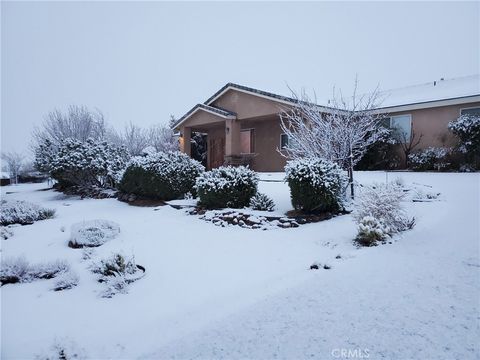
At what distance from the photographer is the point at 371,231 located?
16.6 ft

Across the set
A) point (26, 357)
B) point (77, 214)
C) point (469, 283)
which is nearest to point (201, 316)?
point (26, 357)

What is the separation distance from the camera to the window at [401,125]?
15.1 meters

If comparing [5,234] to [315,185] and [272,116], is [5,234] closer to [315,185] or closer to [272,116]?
[315,185]

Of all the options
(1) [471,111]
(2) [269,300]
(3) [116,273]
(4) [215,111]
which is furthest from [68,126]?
(1) [471,111]

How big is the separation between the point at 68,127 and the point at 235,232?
638 inches

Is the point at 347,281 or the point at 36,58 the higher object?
the point at 36,58

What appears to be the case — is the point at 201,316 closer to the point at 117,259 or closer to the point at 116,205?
the point at 117,259

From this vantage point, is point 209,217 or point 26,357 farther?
point 209,217

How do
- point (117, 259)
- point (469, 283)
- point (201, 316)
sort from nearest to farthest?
point (201, 316)
point (469, 283)
point (117, 259)

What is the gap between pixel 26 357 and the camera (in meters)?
2.71

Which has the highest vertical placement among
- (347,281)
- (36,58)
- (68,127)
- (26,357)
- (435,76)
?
(36,58)

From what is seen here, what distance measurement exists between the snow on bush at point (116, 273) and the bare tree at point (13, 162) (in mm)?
25720

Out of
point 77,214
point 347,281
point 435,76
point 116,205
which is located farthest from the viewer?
point 435,76

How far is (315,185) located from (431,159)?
9.65m
